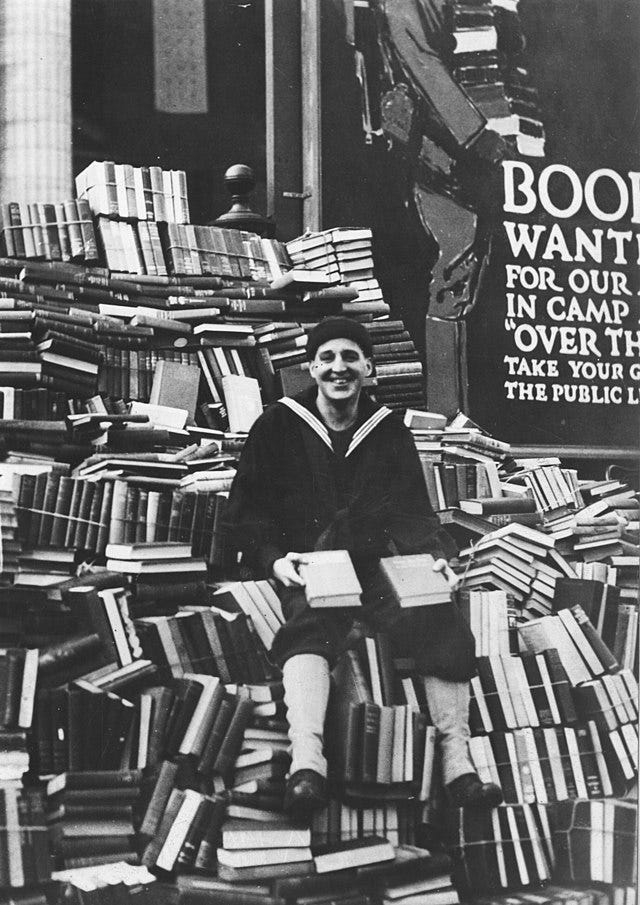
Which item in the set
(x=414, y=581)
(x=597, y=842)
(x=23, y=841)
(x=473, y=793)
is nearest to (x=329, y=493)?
(x=414, y=581)

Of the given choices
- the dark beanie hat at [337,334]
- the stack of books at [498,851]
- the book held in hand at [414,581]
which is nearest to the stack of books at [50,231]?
the dark beanie hat at [337,334]

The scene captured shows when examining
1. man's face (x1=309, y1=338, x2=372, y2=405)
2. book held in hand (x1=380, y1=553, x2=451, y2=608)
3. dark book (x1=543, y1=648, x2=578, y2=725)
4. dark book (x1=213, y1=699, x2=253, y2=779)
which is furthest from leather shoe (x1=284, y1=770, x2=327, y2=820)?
man's face (x1=309, y1=338, x2=372, y2=405)

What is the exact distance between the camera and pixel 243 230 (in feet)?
24.3

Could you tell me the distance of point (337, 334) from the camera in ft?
18.6

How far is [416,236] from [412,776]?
3722mm

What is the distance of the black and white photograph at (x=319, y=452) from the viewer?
15.8 ft

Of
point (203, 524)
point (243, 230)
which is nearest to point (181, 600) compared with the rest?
point (203, 524)

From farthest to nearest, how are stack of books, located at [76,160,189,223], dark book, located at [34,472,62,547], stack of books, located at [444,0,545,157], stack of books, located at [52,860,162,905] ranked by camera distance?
stack of books, located at [444,0,545,157] < stack of books, located at [76,160,189,223] < dark book, located at [34,472,62,547] < stack of books, located at [52,860,162,905]

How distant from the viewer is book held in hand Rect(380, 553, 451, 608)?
5234 mm

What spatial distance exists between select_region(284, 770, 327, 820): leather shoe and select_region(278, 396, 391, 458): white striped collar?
1.57m

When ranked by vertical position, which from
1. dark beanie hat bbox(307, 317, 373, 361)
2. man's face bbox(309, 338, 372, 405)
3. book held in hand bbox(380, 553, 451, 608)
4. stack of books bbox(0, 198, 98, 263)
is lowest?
book held in hand bbox(380, 553, 451, 608)

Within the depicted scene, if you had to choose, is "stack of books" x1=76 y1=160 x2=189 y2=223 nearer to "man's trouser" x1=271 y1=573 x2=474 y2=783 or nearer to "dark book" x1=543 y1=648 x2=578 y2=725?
"man's trouser" x1=271 y1=573 x2=474 y2=783

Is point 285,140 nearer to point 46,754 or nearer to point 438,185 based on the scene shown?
point 438,185

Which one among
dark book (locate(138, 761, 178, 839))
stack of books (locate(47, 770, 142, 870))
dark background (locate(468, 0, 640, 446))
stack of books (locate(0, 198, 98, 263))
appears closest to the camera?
stack of books (locate(47, 770, 142, 870))
